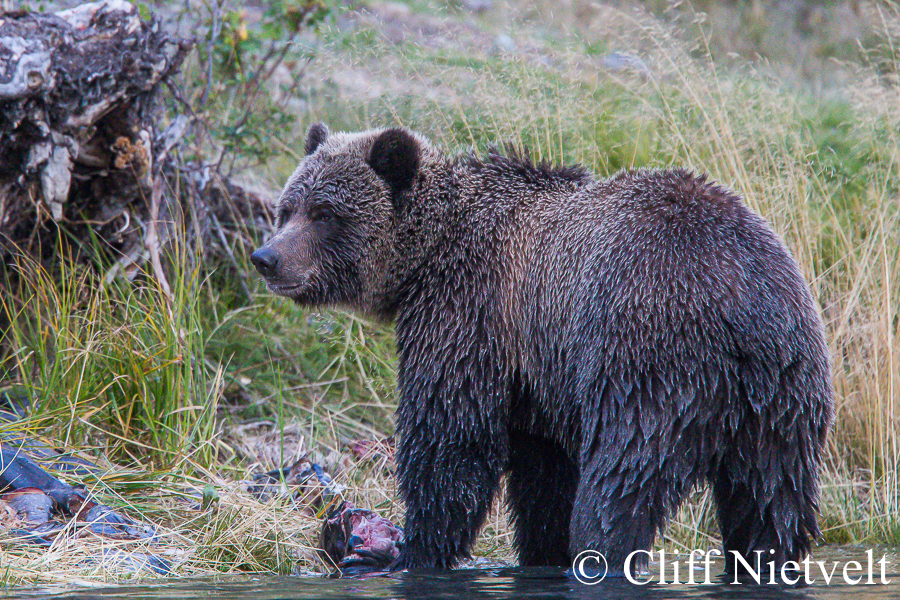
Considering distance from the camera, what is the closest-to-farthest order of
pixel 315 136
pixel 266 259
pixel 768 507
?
pixel 768 507 → pixel 266 259 → pixel 315 136

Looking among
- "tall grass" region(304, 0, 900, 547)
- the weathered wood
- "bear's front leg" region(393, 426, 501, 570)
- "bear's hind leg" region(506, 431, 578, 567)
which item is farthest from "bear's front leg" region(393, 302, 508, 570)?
the weathered wood

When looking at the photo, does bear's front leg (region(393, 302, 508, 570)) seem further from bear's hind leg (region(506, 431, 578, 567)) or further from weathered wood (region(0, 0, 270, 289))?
weathered wood (region(0, 0, 270, 289))

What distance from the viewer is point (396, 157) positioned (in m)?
5.20

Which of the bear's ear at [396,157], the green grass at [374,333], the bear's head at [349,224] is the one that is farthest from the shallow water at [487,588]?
the bear's ear at [396,157]

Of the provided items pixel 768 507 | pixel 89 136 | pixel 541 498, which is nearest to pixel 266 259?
pixel 541 498

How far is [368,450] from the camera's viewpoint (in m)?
6.42

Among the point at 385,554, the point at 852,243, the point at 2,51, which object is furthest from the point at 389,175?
the point at 852,243

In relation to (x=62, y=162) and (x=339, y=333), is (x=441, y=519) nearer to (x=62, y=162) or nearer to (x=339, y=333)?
(x=339, y=333)

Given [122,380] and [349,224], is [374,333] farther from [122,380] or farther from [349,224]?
[349,224]

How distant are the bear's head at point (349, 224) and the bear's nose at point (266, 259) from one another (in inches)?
0.4

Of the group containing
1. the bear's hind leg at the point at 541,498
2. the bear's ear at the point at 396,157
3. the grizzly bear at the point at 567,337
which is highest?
the bear's ear at the point at 396,157

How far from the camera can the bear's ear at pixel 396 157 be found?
517cm

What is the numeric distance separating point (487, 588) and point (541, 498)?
40.7 inches

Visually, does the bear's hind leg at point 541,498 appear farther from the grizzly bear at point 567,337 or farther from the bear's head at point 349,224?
the bear's head at point 349,224
